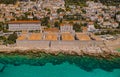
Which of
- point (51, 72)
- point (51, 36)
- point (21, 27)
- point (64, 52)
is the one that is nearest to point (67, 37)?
point (51, 36)

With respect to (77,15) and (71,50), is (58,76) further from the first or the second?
(77,15)

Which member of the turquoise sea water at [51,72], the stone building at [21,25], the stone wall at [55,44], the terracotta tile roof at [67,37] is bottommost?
the turquoise sea water at [51,72]

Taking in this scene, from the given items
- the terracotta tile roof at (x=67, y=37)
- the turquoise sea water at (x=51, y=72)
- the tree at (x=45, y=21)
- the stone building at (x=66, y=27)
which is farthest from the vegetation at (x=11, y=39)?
the tree at (x=45, y=21)

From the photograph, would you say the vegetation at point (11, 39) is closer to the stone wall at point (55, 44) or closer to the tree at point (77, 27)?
the stone wall at point (55, 44)

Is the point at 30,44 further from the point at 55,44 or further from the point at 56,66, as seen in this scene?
the point at 56,66

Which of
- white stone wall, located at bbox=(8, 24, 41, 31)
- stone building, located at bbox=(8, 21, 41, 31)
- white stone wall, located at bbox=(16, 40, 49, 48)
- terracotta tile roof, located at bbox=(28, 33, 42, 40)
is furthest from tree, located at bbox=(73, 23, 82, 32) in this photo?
white stone wall, located at bbox=(16, 40, 49, 48)

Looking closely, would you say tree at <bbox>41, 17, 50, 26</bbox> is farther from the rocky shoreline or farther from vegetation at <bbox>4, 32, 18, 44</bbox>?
the rocky shoreline

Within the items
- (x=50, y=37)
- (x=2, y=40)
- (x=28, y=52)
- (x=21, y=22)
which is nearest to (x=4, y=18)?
(x=21, y=22)
